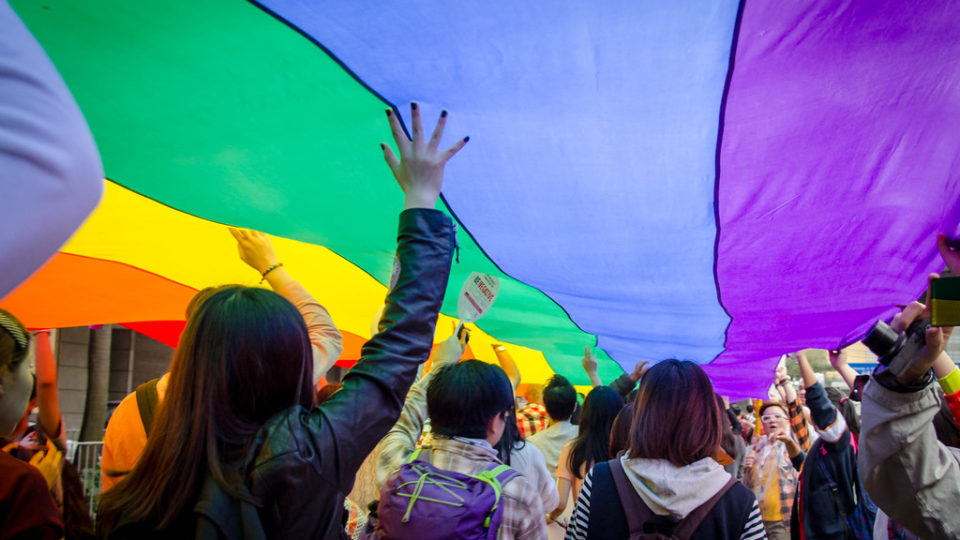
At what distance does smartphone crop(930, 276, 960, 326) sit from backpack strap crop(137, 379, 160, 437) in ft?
8.20

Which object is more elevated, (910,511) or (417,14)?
(417,14)

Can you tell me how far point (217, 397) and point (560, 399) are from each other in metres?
3.69

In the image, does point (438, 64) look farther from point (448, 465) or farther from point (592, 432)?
point (592, 432)

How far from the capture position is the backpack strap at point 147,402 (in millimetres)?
2627

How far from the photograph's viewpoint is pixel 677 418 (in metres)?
2.43

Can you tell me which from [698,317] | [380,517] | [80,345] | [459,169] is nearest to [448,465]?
[380,517]

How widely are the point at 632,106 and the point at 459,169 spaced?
832mm

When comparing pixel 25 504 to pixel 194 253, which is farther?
pixel 194 253

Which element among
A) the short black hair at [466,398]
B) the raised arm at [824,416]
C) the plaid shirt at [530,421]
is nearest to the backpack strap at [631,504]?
the short black hair at [466,398]

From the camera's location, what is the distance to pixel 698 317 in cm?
456

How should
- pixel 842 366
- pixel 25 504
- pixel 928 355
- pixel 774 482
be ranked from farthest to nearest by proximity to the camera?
pixel 774 482 < pixel 842 366 < pixel 928 355 < pixel 25 504

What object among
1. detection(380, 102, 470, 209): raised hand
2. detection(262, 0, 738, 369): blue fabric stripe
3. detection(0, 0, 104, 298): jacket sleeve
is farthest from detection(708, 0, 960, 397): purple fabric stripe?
detection(0, 0, 104, 298): jacket sleeve

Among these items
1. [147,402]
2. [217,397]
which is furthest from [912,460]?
[147,402]

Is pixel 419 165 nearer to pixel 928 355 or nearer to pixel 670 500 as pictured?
pixel 670 500
